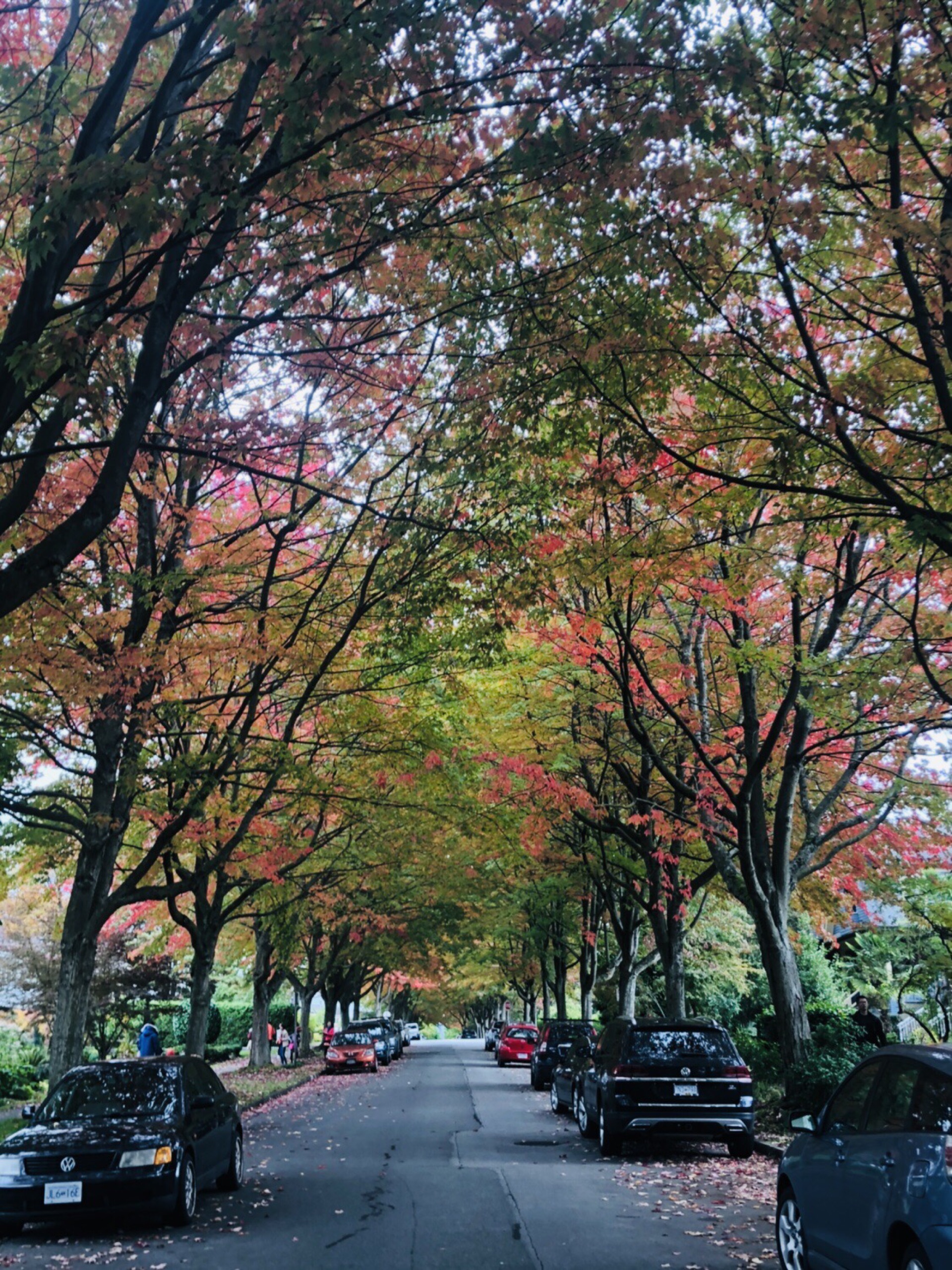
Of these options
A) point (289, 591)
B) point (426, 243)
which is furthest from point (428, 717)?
point (426, 243)

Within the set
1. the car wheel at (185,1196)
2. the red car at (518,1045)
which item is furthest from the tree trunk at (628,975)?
the car wheel at (185,1196)

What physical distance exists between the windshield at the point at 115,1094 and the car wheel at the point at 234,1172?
1335 millimetres

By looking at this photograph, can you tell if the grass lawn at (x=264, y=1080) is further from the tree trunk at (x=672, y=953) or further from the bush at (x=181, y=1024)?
the tree trunk at (x=672, y=953)

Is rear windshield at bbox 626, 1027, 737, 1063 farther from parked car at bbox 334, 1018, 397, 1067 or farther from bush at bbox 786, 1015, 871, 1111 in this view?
parked car at bbox 334, 1018, 397, 1067

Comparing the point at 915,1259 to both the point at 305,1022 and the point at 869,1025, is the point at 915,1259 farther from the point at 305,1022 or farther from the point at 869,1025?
the point at 305,1022

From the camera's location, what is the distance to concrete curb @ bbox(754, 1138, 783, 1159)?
13234 mm

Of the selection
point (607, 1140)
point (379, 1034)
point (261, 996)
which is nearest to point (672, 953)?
point (607, 1140)

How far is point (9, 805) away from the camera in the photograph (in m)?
12.3

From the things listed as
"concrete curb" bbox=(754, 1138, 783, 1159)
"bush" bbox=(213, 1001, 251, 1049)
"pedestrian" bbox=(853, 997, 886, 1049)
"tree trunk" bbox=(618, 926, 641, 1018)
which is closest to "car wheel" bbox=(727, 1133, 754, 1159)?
"concrete curb" bbox=(754, 1138, 783, 1159)

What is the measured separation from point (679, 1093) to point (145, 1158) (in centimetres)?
681

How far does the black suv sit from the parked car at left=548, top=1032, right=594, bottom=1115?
2.34m

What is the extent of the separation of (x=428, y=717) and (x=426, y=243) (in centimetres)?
1006

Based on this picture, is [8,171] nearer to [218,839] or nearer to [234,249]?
[234,249]

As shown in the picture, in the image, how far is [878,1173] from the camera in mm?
5359
